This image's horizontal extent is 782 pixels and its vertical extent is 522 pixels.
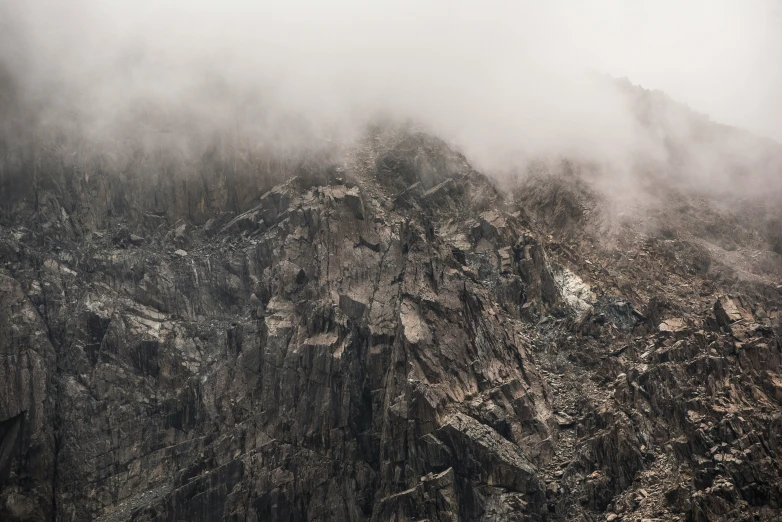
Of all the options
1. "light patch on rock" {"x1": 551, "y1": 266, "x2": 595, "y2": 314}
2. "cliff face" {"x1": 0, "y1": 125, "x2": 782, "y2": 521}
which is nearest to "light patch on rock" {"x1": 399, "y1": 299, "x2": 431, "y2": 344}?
"cliff face" {"x1": 0, "y1": 125, "x2": 782, "y2": 521}

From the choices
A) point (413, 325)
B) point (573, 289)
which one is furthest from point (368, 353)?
point (573, 289)

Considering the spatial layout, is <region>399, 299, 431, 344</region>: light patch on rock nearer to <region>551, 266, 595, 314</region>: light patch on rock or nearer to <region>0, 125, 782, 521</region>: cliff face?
<region>0, 125, 782, 521</region>: cliff face

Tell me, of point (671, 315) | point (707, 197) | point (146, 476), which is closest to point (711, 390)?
point (671, 315)

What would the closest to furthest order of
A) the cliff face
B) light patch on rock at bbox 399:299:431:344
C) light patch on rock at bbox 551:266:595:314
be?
the cliff face < light patch on rock at bbox 399:299:431:344 < light patch on rock at bbox 551:266:595:314

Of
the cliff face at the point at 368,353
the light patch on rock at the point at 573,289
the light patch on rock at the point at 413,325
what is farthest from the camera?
the light patch on rock at the point at 573,289

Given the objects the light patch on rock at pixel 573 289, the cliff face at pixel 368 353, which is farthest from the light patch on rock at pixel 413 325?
the light patch on rock at pixel 573 289

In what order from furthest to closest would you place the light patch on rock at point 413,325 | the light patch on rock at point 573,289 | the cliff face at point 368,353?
the light patch on rock at point 573,289
the light patch on rock at point 413,325
the cliff face at point 368,353

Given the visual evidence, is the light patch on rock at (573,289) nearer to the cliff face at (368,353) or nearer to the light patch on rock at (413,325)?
the cliff face at (368,353)

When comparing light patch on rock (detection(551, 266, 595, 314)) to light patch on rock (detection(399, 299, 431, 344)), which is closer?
light patch on rock (detection(399, 299, 431, 344))

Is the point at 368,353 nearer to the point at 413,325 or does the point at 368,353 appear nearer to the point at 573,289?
the point at 413,325
